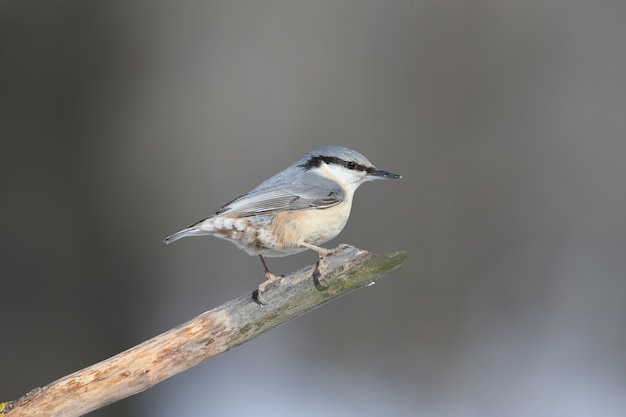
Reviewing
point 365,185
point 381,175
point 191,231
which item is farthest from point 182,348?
point 365,185

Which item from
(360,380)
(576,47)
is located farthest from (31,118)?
(576,47)

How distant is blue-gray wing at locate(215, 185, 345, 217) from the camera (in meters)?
1.76

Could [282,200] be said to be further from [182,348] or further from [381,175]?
[182,348]

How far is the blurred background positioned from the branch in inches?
58.2

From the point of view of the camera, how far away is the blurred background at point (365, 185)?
122 inches

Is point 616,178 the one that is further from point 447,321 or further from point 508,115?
point 447,321

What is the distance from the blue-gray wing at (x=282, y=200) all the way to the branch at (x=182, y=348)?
0.86 ft

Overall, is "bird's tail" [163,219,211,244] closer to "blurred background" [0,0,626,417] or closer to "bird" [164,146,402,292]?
"bird" [164,146,402,292]

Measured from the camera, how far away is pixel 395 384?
3.25 meters

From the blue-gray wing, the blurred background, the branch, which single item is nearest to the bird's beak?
the blue-gray wing

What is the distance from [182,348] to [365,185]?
5.70 feet

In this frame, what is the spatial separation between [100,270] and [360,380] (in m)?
1.34

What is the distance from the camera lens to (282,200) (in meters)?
1.80

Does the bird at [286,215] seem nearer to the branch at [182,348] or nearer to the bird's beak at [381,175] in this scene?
the bird's beak at [381,175]
